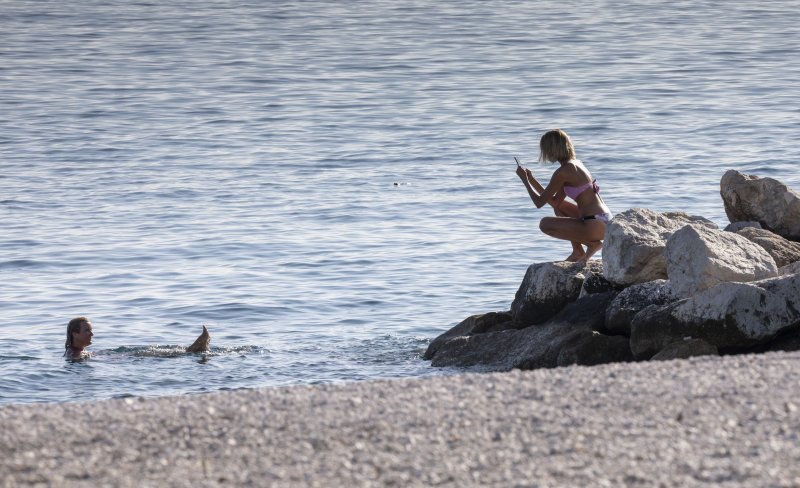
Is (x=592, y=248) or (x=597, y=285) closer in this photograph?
(x=597, y=285)

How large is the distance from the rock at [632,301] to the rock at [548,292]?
76 cm

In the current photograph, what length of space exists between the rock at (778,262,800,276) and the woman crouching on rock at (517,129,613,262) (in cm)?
168

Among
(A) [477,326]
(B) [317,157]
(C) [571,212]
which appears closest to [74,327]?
(A) [477,326]

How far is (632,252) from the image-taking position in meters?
11.5

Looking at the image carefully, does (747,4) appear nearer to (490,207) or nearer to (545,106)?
(545,106)

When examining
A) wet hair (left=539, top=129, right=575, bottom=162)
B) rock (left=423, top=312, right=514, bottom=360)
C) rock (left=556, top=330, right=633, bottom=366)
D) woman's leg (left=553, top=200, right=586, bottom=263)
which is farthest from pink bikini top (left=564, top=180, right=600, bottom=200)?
rock (left=556, top=330, right=633, bottom=366)

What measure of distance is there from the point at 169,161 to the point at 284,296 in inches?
493

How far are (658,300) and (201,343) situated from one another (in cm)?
462

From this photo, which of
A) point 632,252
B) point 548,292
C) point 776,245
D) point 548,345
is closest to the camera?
point 548,345

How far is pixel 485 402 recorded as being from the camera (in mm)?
7504

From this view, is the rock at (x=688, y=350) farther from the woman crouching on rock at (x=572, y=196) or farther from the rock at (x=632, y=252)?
the woman crouching on rock at (x=572, y=196)

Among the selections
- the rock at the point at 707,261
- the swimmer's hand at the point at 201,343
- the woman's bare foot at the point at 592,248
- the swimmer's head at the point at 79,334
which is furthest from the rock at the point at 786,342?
the swimmer's head at the point at 79,334

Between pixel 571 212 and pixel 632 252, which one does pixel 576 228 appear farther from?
pixel 632 252

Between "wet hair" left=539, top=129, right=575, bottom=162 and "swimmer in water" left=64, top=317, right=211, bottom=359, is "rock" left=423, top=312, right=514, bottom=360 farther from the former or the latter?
"swimmer in water" left=64, top=317, right=211, bottom=359
